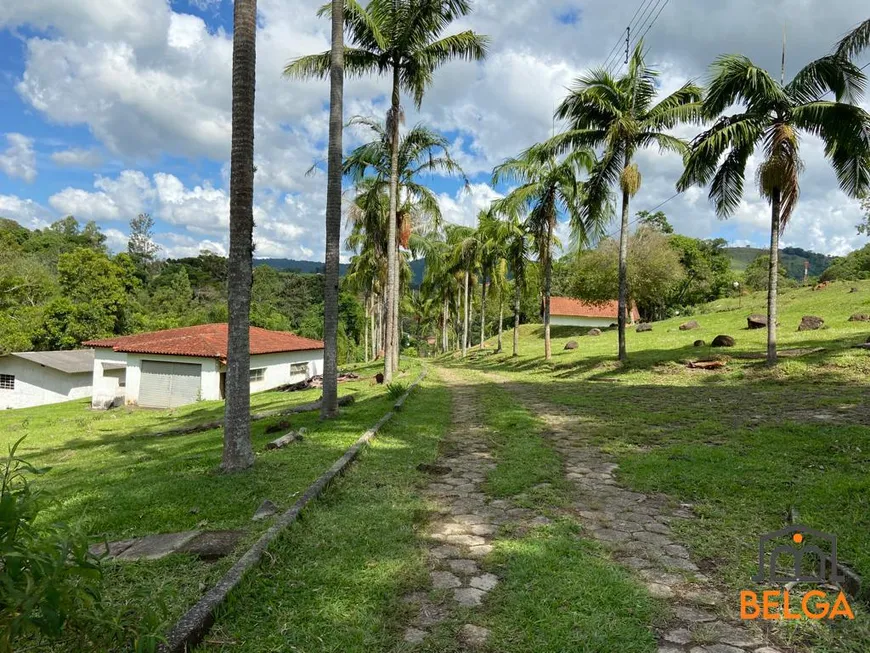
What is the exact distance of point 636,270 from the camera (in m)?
39.1

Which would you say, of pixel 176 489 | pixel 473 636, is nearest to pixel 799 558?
pixel 473 636

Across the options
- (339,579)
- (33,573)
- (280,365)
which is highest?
(33,573)

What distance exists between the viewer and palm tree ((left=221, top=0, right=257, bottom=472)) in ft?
20.2

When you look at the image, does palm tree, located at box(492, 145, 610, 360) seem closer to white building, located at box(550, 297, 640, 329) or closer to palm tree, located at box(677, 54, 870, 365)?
palm tree, located at box(677, 54, 870, 365)

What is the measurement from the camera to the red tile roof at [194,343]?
77.2 feet

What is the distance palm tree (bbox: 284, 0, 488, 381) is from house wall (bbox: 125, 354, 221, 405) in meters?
11.7

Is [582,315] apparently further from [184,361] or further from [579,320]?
[184,361]

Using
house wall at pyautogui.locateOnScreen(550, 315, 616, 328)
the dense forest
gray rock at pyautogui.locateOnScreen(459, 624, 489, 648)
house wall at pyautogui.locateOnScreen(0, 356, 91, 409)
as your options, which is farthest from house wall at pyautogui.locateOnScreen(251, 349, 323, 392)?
house wall at pyautogui.locateOnScreen(550, 315, 616, 328)

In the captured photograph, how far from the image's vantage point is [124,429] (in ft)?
52.2

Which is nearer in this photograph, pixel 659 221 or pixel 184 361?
pixel 184 361

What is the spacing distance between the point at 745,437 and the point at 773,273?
8.20m

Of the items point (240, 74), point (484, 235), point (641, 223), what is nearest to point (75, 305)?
point (484, 235)

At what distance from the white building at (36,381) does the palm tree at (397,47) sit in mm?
23924

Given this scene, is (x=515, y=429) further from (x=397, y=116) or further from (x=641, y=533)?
(x=397, y=116)
